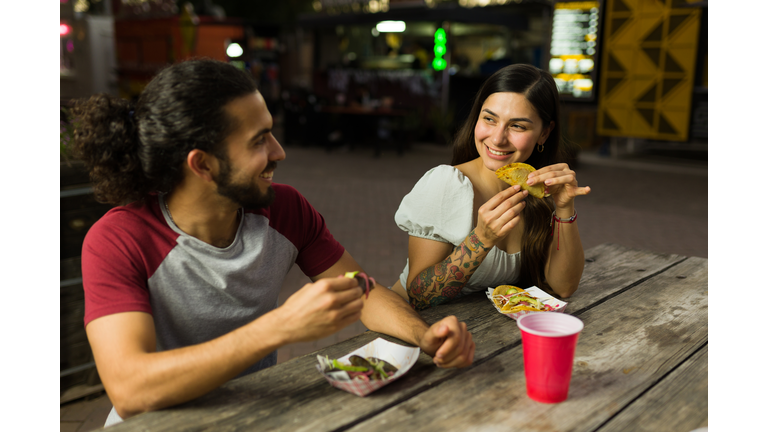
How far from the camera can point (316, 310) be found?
1206 millimetres

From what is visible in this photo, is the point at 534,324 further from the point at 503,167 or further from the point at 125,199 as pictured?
the point at 125,199

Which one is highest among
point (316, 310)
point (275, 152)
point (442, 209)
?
point (275, 152)

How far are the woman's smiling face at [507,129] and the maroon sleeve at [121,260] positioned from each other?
1236 mm

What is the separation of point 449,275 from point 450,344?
55 cm

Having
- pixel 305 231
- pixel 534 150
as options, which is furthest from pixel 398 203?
pixel 305 231

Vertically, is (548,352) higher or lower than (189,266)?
lower

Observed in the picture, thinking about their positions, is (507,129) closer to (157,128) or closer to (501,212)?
(501,212)

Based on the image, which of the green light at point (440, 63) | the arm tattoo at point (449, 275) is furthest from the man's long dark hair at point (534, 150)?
the green light at point (440, 63)

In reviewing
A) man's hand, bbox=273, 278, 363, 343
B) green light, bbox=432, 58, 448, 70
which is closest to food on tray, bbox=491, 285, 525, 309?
man's hand, bbox=273, 278, 363, 343

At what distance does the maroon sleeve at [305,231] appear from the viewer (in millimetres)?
1824

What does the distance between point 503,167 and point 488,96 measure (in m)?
0.35

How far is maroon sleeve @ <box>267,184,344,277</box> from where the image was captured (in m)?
1.82

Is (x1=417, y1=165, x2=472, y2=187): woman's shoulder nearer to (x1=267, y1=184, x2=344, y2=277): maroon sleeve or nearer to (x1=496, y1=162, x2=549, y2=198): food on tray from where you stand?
(x1=496, y1=162, x2=549, y2=198): food on tray

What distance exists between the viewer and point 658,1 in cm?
1091
